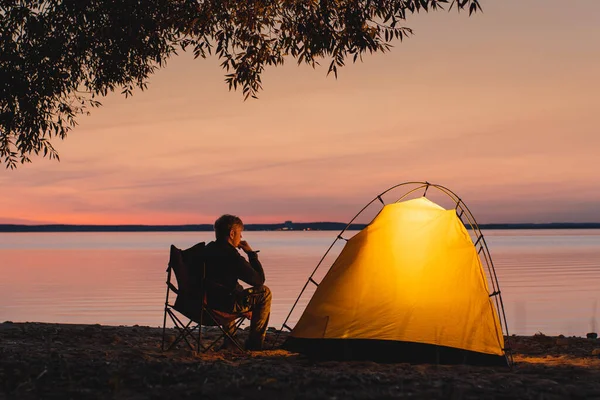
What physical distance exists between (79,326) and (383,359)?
5.90m

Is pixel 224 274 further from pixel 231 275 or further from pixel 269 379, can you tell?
pixel 269 379

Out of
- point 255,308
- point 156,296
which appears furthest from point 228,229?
point 156,296

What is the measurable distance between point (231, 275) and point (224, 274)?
0.09m

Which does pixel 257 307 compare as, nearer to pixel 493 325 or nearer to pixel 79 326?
pixel 493 325

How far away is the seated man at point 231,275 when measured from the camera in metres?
9.95

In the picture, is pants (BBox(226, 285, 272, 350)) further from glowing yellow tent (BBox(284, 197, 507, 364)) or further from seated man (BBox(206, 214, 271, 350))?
glowing yellow tent (BBox(284, 197, 507, 364))

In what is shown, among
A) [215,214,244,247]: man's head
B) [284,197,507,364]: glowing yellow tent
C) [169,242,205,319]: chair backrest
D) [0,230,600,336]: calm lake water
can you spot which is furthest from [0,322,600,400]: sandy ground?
[0,230,600,336]: calm lake water

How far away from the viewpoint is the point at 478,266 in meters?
10.2

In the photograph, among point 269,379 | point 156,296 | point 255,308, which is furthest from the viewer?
point 156,296

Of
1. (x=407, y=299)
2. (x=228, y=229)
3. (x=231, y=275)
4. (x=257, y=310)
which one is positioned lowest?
(x=257, y=310)

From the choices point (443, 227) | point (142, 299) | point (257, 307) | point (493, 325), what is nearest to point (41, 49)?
point (257, 307)

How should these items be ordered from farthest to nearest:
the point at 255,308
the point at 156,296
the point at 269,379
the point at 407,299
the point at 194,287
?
the point at 156,296, the point at 255,308, the point at 194,287, the point at 407,299, the point at 269,379

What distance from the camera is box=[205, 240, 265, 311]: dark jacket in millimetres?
9938

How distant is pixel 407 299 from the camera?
9875 mm
